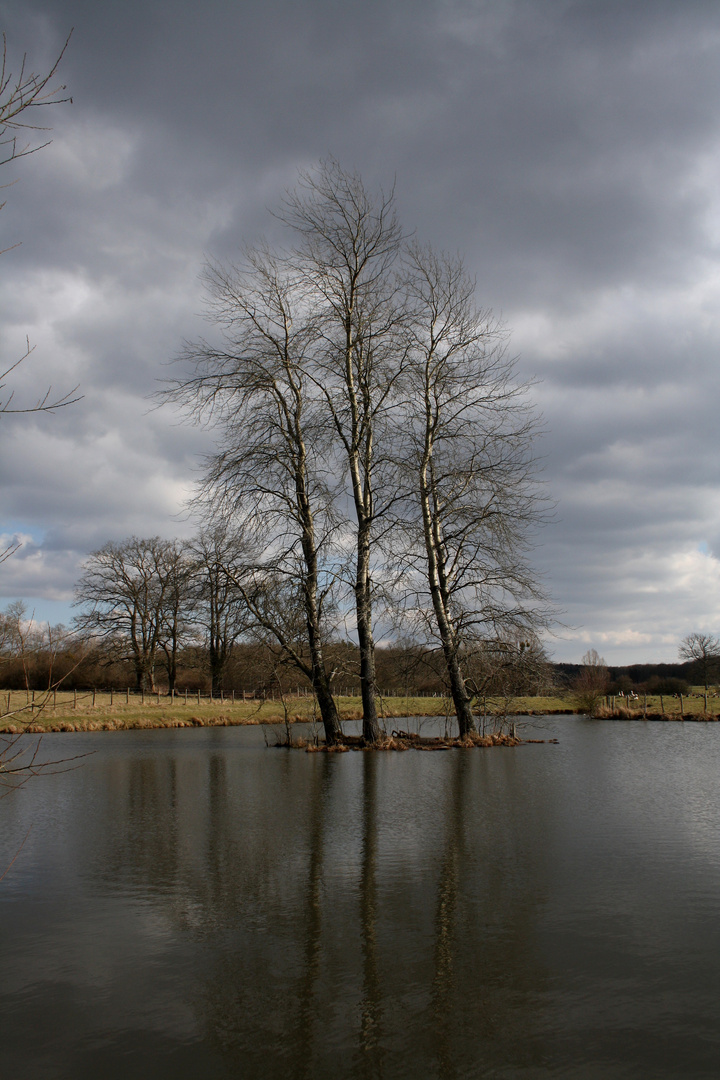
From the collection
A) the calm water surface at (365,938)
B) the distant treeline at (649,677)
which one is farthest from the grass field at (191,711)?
the calm water surface at (365,938)

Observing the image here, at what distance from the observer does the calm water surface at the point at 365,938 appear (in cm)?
337

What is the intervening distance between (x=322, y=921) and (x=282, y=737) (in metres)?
17.4

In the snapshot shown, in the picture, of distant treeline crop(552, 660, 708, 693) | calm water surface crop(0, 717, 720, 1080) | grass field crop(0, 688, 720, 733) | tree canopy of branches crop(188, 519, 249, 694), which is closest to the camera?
calm water surface crop(0, 717, 720, 1080)

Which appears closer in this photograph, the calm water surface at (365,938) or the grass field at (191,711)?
the calm water surface at (365,938)

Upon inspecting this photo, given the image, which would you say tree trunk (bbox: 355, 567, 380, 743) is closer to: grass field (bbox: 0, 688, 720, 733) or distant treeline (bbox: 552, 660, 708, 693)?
distant treeline (bbox: 552, 660, 708, 693)

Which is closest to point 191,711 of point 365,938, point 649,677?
point 365,938

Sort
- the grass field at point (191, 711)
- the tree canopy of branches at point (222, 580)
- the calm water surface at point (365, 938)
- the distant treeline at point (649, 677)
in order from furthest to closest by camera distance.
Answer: the distant treeline at point (649, 677) < the grass field at point (191, 711) < the tree canopy of branches at point (222, 580) < the calm water surface at point (365, 938)

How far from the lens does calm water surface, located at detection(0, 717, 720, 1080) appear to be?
337cm

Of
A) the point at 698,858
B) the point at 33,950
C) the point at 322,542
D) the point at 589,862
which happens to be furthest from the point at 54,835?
the point at 322,542

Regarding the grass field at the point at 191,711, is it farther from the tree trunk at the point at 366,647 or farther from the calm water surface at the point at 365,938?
the calm water surface at the point at 365,938

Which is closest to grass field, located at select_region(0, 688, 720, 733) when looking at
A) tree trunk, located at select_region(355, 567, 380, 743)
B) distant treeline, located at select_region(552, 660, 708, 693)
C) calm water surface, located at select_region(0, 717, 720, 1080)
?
distant treeline, located at select_region(552, 660, 708, 693)

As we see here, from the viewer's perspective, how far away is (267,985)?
4.04 meters

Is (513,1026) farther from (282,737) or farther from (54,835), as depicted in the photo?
(282,737)

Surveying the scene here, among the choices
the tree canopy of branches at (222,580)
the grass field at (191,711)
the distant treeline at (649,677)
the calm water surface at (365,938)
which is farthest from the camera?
the distant treeline at (649,677)
